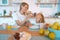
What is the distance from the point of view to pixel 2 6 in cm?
169

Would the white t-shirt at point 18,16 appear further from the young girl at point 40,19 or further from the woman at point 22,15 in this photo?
the young girl at point 40,19

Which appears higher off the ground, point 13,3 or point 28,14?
point 13,3

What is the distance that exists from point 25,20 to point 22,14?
9 cm

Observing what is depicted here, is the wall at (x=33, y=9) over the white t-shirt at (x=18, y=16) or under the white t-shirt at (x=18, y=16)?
over

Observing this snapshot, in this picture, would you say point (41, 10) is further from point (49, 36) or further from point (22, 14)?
point (49, 36)

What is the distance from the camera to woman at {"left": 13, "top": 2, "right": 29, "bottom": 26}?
1705 millimetres

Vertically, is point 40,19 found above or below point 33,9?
below

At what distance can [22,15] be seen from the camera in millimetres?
1722

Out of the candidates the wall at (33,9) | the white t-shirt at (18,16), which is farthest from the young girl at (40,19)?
the white t-shirt at (18,16)

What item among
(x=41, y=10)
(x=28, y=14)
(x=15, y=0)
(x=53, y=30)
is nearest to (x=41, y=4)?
(x=41, y=10)

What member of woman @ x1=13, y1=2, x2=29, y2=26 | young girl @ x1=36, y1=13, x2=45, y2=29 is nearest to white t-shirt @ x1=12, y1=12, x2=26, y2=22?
woman @ x1=13, y1=2, x2=29, y2=26

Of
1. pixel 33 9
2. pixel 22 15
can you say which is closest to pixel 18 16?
pixel 22 15

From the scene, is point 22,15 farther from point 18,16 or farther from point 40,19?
point 40,19

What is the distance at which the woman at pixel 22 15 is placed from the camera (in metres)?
1.71
